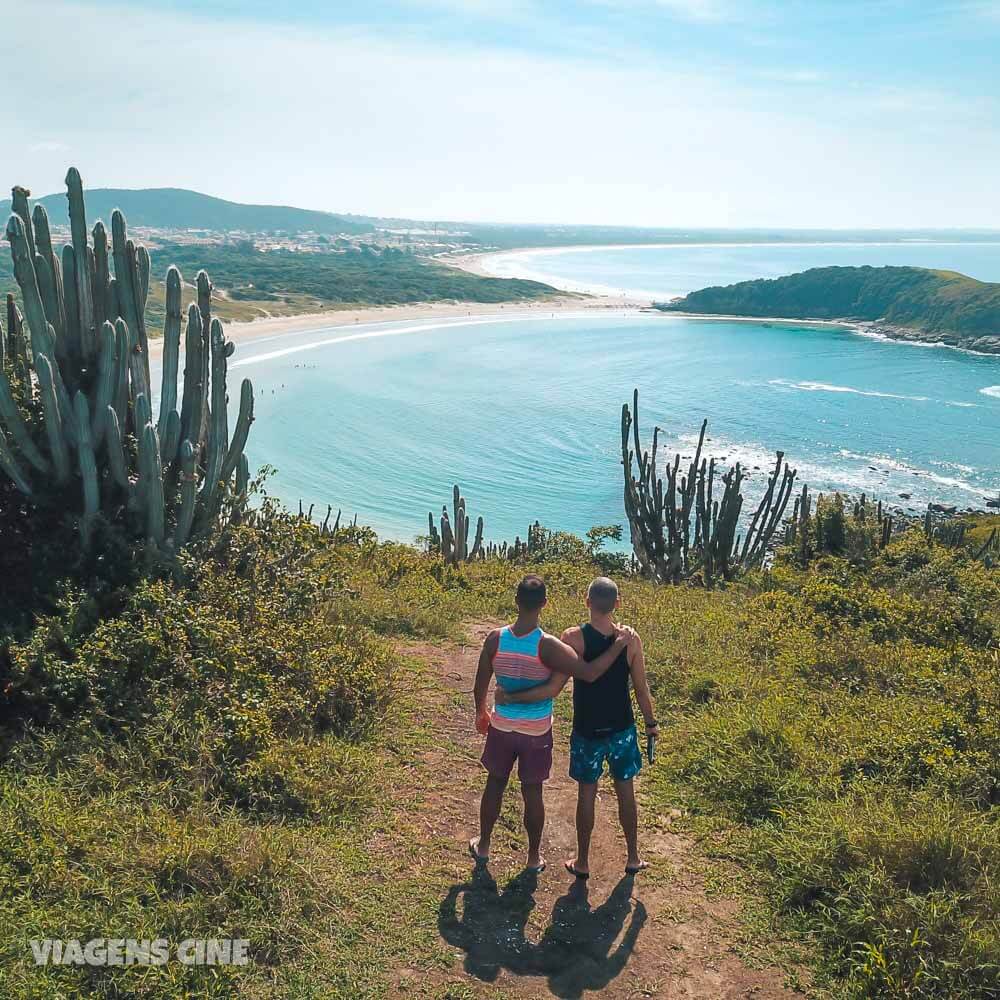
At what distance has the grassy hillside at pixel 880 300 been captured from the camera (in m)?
76.6

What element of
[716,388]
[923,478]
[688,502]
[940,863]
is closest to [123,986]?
[940,863]

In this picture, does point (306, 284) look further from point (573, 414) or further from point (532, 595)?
point (532, 595)

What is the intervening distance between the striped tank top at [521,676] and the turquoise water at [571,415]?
23.7 meters

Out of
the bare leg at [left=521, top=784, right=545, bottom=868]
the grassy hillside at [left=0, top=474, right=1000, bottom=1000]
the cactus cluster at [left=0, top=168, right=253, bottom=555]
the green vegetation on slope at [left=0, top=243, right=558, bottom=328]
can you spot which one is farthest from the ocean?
the bare leg at [left=521, top=784, right=545, bottom=868]

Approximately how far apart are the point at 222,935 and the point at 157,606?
10.2 ft

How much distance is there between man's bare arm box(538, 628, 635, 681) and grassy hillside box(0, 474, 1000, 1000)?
1570 mm

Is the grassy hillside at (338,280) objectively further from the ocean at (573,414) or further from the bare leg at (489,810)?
the bare leg at (489,810)

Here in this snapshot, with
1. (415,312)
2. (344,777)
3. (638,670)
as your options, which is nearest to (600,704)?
(638,670)

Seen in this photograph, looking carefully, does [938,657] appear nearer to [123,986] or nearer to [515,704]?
[515,704]

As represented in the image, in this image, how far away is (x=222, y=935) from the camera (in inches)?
171

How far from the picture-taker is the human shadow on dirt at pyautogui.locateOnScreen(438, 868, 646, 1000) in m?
4.40

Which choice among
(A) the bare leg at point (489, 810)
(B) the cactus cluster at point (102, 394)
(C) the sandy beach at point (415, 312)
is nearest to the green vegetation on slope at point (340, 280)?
(C) the sandy beach at point (415, 312)

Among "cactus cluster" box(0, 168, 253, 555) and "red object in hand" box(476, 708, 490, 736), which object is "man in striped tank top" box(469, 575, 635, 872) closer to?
"red object in hand" box(476, 708, 490, 736)

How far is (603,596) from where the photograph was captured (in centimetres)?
469
